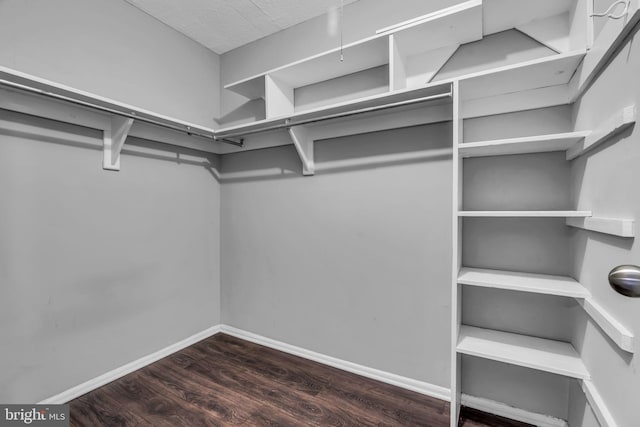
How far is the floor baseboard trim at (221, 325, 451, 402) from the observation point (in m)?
1.89

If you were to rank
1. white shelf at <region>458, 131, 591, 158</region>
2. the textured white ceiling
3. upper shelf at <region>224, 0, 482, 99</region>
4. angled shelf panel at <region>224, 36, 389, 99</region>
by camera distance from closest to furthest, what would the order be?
1. white shelf at <region>458, 131, 591, 158</region>
2. upper shelf at <region>224, 0, 482, 99</region>
3. angled shelf panel at <region>224, 36, 389, 99</region>
4. the textured white ceiling

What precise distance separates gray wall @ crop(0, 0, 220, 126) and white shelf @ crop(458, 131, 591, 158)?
7.33 ft

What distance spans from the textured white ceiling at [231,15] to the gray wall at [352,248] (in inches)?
37.8

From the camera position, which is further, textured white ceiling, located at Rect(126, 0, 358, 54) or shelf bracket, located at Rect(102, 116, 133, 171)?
textured white ceiling, located at Rect(126, 0, 358, 54)

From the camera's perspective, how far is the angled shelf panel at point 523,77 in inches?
50.7

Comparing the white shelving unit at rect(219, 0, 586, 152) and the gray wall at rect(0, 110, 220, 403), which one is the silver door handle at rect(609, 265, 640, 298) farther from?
the gray wall at rect(0, 110, 220, 403)

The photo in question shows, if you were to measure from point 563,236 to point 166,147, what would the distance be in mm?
2717

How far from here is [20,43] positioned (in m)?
1.68

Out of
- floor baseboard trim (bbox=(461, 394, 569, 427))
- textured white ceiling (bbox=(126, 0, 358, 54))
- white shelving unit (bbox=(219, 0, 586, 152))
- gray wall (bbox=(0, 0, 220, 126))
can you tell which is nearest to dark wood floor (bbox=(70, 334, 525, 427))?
floor baseboard trim (bbox=(461, 394, 569, 427))

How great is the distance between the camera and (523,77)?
1.42 m

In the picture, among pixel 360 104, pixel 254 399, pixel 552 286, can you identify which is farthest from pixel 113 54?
pixel 552 286

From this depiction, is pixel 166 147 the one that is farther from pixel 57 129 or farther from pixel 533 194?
pixel 533 194

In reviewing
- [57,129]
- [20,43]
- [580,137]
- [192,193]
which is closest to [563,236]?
[580,137]

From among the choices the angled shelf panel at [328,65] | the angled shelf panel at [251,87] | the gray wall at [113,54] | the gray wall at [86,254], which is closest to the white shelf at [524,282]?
the angled shelf panel at [328,65]
